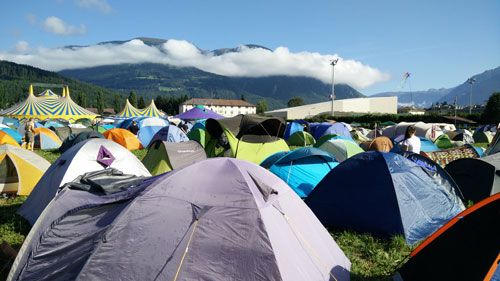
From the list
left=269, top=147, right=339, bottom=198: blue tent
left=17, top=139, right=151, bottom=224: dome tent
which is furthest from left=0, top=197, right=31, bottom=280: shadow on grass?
left=269, top=147, right=339, bottom=198: blue tent

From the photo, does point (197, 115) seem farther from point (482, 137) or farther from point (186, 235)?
point (186, 235)

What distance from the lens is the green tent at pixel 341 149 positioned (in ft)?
39.3

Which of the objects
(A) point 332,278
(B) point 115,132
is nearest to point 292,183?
(A) point 332,278

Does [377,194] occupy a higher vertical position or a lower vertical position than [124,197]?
lower

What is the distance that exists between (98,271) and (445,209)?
5.81 metres

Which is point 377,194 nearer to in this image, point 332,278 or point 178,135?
point 332,278

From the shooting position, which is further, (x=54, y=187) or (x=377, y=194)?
(x=54, y=187)

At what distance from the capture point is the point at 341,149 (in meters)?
12.1

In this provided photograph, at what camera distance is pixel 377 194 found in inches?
246

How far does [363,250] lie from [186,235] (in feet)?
10.6

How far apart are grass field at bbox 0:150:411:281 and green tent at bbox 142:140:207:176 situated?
4.12m

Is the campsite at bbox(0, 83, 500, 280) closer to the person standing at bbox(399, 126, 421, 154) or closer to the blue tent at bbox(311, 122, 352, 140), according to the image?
the person standing at bbox(399, 126, 421, 154)

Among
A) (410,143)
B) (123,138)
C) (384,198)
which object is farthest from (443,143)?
(384,198)

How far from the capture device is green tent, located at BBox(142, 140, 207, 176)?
10.7 metres
